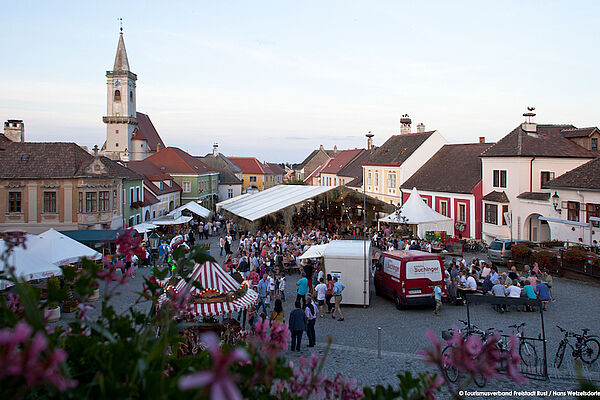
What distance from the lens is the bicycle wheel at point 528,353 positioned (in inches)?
420

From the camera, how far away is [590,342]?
38.0 feet

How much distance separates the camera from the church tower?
254 ft

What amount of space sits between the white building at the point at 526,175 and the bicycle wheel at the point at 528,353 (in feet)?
60.2

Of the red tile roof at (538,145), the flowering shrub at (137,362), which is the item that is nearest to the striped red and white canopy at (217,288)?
the flowering shrub at (137,362)

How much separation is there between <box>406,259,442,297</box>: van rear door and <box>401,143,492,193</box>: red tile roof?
Answer: 19409 millimetres

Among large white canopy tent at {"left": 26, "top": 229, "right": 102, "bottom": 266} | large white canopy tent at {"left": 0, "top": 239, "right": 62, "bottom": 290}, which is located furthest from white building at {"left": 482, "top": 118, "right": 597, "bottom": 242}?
large white canopy tent at {"left": 0, "top": 239, "right": 62, "bottom": 290}

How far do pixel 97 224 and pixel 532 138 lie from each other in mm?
27919

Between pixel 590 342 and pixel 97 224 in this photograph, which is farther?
pixel 97 224

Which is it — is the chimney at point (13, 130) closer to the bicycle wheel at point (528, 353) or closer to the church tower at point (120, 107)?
the church tower at point (120, 107)

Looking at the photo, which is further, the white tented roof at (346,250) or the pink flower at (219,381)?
the white tented roof at (346,250)

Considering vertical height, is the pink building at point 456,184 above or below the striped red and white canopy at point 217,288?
above

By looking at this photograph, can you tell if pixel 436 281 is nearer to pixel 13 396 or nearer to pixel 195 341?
pixel 195 341

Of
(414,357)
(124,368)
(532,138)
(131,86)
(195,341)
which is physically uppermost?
(131,86)

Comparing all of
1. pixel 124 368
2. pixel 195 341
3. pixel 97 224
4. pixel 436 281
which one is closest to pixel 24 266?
pixel 195 341
